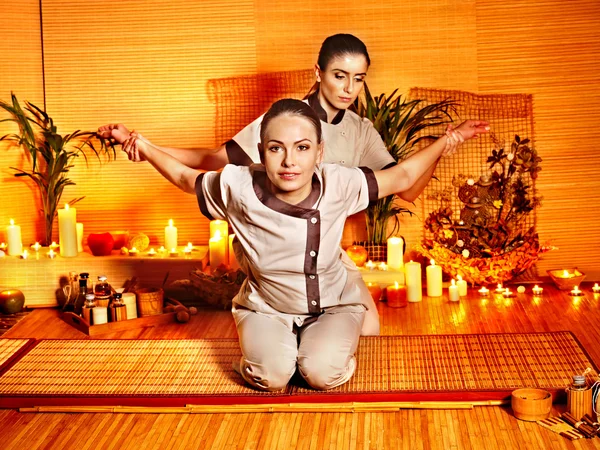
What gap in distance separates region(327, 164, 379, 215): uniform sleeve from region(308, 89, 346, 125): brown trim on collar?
0.48 metres

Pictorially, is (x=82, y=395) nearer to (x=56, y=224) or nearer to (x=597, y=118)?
(x=56, y=224)

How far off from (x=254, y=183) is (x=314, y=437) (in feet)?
3.31

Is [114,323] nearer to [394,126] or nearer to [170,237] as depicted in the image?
[170,237]

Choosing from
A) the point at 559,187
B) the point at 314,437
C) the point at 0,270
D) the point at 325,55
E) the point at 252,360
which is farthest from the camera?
the point at 559,187

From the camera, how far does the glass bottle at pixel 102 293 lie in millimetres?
5078

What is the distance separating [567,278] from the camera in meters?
5.60

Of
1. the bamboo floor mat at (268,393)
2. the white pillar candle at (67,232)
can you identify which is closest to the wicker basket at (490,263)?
the bamboo floor mat at (268,393)

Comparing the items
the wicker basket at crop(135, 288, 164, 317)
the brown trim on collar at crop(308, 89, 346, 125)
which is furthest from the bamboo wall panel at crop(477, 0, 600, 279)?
the wicker basket at crop(135, 288, 164, 317)

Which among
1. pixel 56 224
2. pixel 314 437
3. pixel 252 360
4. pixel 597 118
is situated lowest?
pixel 314 437

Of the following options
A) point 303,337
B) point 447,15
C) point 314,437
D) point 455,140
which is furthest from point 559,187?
point 314,437

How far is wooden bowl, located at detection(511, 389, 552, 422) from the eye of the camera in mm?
3676

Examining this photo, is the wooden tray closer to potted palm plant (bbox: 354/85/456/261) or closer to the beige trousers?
the beige trousers

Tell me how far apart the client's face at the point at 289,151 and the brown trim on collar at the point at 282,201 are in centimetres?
9

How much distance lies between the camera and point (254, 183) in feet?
12.8
